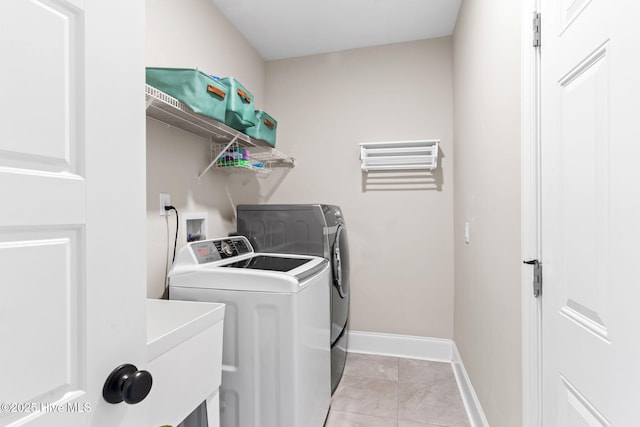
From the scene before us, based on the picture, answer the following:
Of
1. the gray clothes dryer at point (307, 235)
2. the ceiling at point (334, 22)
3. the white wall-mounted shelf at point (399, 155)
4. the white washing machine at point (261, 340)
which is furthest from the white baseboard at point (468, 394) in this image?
the ceiling at point (334, 22)

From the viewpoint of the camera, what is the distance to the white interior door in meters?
0.43

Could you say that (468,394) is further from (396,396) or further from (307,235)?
(307,235)

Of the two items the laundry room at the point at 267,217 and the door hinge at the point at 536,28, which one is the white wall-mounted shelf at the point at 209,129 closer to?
the laundry room at the point at 267,217

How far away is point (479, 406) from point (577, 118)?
5.36 feet

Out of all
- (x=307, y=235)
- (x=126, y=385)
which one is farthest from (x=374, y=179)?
(x=126, y=385)

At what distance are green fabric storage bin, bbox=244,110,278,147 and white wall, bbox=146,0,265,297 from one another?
0.32m

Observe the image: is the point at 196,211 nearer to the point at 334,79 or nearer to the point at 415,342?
the point at 334,79

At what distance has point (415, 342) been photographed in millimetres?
2615

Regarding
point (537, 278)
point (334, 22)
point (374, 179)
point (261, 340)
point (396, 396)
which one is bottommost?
point (396, 396)

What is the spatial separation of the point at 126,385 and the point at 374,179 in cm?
238

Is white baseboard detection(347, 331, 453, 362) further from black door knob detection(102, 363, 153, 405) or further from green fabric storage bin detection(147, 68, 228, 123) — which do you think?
black door knob detection(102, 363, 153, 405)

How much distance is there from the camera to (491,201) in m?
1.53

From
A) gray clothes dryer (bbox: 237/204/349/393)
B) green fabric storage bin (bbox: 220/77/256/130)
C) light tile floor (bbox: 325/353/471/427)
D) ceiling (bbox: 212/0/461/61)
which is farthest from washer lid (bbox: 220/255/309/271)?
ceiling (bbox: 212/0/461/61)

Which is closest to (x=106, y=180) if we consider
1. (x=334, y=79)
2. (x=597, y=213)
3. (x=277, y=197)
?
(x=597, y=213)
